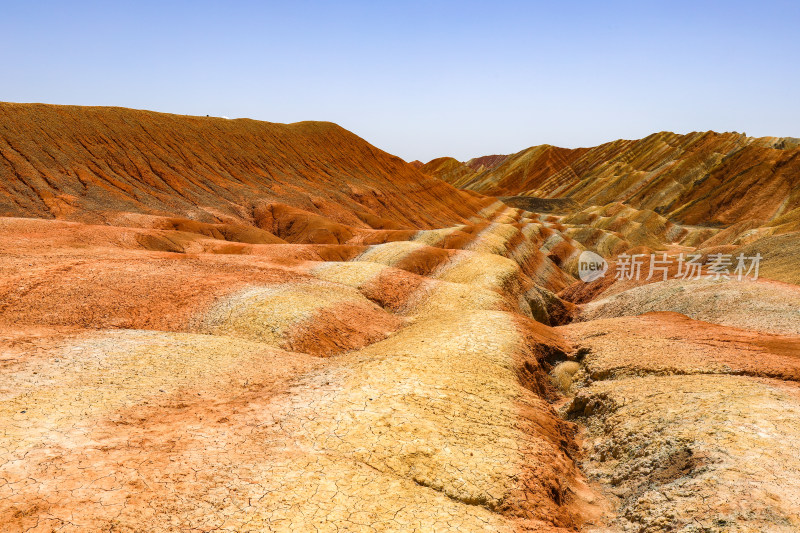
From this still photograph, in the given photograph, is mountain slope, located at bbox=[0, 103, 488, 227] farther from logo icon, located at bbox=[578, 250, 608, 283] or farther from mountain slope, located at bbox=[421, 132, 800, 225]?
mountain slope, located at bbox=[421, 132, 800, 225]

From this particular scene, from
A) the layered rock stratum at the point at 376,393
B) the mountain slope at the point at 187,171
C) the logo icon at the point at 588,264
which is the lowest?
the layered rock stratum at the point at 376,393

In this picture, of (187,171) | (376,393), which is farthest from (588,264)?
(187,171)

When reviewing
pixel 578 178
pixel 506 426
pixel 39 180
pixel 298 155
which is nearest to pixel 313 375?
pixel 506 426

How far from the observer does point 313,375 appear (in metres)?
17.3

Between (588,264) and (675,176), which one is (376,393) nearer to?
(588,264)

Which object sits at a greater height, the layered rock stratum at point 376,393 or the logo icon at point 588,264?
the logo icon at point 588,264

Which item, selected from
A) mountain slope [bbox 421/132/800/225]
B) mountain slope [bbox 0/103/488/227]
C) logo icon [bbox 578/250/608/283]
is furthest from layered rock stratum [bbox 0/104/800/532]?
mountain slope [bbox 421/132/800/225]

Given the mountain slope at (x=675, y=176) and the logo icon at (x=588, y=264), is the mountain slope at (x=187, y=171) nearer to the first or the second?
the logo icon at (x=588, y=264)

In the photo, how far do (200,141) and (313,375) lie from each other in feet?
266

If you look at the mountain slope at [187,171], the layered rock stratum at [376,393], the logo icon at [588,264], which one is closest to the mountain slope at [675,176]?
the logo icon at [588,264]

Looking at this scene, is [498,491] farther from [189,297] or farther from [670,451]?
[189,297]

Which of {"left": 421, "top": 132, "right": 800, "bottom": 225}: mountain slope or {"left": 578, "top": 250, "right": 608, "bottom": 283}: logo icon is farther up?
{"left": 421, "top": 132, "right": 800, "bottom": 225}: mountain slope

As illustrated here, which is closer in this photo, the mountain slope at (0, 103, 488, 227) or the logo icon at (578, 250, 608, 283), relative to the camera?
the logo icon at (578, 250, 608, 283)

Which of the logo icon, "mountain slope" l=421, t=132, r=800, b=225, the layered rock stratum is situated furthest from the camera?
"mountain slope" l=421, t=132, r=800, b=225
